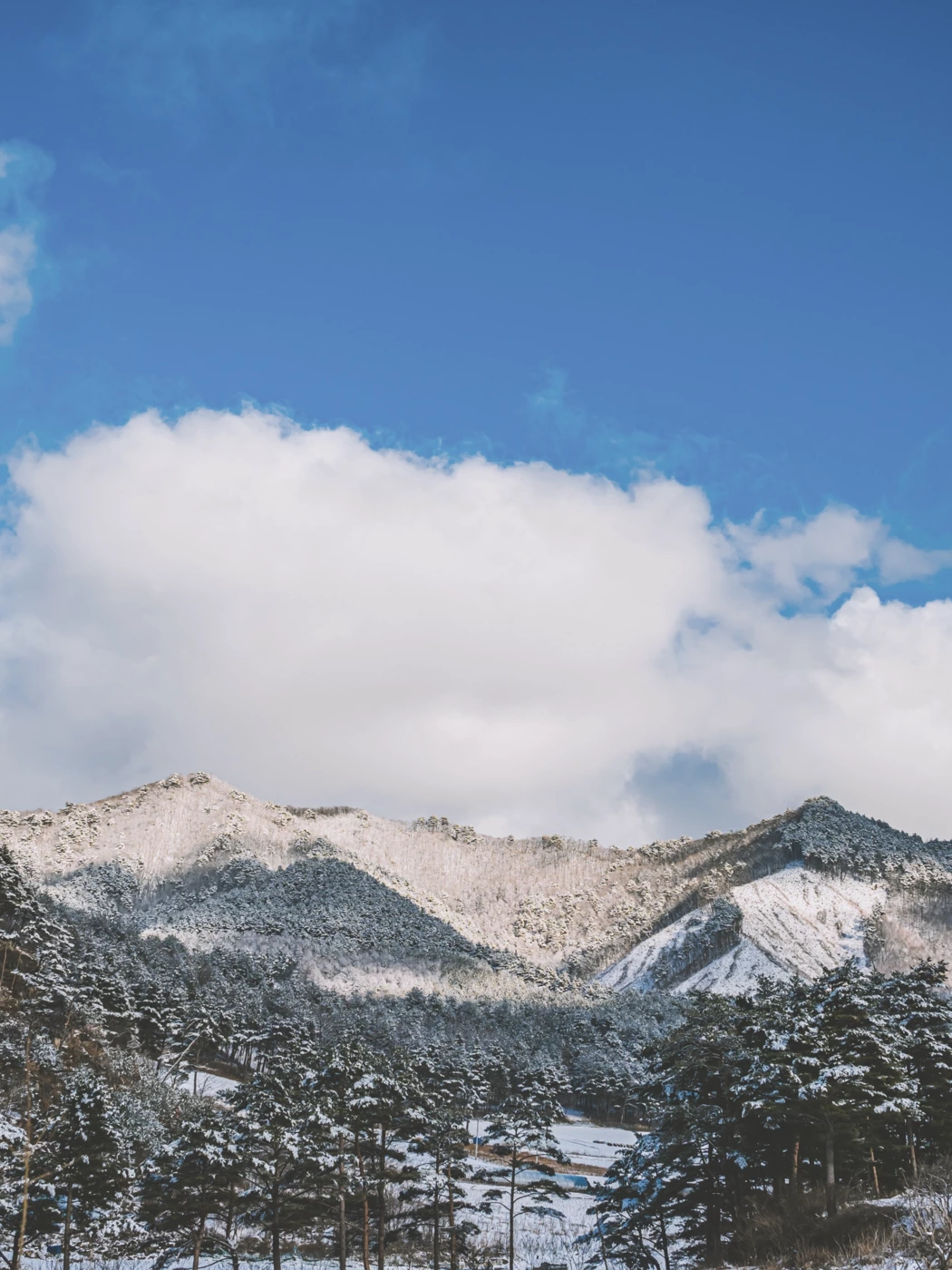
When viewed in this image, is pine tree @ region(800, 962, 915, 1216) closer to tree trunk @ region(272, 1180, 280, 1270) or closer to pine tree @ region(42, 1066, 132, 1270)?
tree trunk @ region(272, 1180, 280, 1270)

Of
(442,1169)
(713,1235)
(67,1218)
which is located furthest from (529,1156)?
(67,1218)

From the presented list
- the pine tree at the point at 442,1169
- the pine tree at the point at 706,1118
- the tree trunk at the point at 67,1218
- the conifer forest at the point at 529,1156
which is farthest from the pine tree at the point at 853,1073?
the tree trunk at the point at 67,1218

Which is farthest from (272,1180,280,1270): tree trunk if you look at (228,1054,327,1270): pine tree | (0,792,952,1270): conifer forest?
(0,792,952,1270): conifer forest

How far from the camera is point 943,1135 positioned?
41656mm

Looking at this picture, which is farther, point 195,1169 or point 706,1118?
point 195,1169

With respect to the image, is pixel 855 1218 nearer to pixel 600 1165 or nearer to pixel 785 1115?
pixel 785 1115

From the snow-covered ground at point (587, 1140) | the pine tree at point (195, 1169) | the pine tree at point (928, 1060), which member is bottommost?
the snow-covered ground at point (587, 1140)

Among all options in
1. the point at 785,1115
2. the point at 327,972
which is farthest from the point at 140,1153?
the point at 327,972

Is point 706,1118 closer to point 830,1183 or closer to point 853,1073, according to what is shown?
point 830,1183

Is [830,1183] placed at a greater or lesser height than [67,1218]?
greater

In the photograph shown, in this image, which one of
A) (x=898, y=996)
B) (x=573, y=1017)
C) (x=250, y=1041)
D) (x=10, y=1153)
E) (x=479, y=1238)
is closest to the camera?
(x=10, y=1153)

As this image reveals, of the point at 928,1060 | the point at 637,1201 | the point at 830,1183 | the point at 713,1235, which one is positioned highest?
the point at 928,1060

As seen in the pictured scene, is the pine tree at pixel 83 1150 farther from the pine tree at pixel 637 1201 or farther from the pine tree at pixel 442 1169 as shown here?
the pine tree at pixel 637 1201

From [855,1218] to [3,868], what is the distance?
84.6 m
